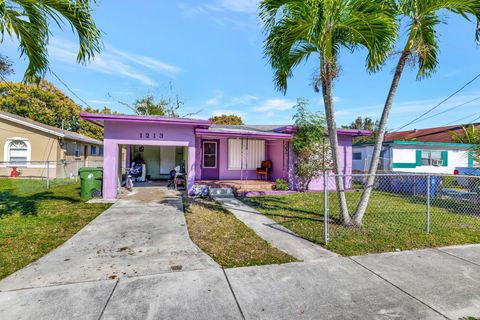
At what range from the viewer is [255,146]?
12.8 m

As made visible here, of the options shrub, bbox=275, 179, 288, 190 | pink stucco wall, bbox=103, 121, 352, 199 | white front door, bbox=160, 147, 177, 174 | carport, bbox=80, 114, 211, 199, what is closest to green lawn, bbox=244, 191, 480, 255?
shrub, bbox=275, 179, 288, 190

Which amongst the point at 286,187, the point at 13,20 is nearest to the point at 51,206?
the point at 13,20

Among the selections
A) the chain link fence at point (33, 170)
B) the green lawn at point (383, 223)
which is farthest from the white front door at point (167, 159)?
the green lawn at point (383, 223)

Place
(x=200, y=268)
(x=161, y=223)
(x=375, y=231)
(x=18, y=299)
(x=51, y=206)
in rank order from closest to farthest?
(x=18, y=299) < (x=200, y=268) < (x=375, y=231) < (x=161, y=223) < (x=51, y=206)

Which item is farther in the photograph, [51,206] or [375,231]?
[51,206]

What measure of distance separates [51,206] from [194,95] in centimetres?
2242

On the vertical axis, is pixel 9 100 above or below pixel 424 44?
above

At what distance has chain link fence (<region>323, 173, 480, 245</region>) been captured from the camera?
5570 mm

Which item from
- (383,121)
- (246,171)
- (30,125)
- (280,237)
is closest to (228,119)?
(30,125)

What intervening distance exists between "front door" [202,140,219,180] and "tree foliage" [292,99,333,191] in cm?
406

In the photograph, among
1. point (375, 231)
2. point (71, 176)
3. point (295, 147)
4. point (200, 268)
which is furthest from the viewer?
point (71, 176)

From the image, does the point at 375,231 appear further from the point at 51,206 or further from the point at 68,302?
the point at 51,206

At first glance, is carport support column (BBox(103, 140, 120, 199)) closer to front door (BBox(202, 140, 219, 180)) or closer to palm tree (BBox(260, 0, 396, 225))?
front door (BBox(202, 140, 219, 180))

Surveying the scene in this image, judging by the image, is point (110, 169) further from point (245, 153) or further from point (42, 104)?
point (42, 104)
